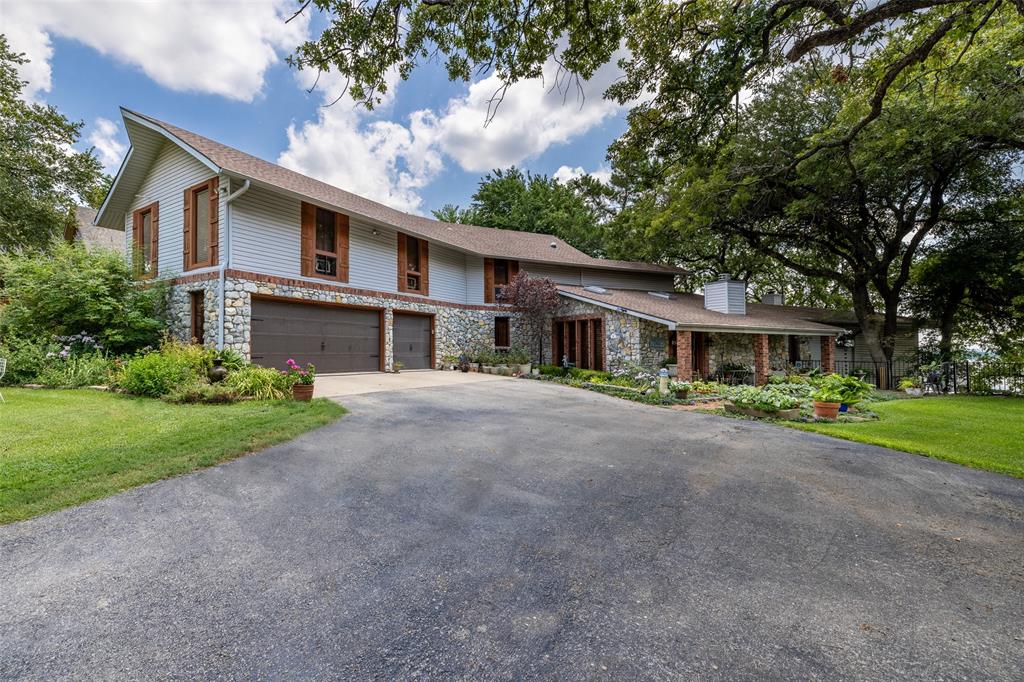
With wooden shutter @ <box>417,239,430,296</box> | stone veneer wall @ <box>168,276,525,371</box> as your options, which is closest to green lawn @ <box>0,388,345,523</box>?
stone veneer wall @ <box>168,276,525,371</box>

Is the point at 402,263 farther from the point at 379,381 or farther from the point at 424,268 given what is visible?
the point at 379,381

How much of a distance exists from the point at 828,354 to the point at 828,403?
1048 centimetres

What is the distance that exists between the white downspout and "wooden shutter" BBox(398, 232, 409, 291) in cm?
517

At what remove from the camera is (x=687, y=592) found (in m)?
2.53

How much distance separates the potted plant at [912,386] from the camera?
1377 centimetres

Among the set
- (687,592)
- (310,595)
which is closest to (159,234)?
(310,595)

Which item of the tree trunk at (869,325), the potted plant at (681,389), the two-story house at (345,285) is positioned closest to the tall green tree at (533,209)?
the two-story house at (345,285)

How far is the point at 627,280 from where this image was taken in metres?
21.2

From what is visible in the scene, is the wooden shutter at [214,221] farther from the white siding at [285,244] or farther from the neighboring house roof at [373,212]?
the neighboring house roof at [373,212]

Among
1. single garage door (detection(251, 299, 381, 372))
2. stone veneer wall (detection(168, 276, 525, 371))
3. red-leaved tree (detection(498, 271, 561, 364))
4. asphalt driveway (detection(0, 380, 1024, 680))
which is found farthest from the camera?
red-leaved tree (detection(498, 271, 561, 364))

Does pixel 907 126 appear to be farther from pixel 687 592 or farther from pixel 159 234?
pixel 159 234

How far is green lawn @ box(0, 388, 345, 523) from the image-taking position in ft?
12.5

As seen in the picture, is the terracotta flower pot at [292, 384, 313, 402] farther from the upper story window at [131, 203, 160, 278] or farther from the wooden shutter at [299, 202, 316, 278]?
the upper story window at [131, 203, 160, 278]

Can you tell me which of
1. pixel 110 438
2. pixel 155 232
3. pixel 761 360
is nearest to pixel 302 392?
pixel 110 438
